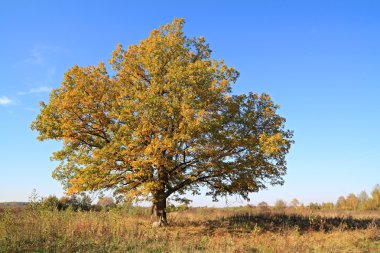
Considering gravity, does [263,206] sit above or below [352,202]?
below

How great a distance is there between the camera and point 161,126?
1997 centimetres

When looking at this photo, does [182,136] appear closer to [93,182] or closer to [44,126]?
[93,182]

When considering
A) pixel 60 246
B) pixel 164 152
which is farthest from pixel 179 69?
pixel 60 246

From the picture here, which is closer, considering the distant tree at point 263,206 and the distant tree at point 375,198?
the distant tree at point 263,206

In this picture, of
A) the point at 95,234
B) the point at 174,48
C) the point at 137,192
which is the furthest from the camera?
the point at 174,48

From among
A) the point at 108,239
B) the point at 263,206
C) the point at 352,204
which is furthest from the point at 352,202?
the point at 108,239

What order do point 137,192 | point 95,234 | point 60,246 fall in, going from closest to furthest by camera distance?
1. point 60,246
2. point 95,234
3. point 137,192

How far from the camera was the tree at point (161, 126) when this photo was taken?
1956 cm

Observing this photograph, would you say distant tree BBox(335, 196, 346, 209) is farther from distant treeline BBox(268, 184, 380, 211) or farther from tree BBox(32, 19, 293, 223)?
tree BBox(32, 19, 293, 223)

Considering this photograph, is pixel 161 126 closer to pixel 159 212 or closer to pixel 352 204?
pixel 159 212

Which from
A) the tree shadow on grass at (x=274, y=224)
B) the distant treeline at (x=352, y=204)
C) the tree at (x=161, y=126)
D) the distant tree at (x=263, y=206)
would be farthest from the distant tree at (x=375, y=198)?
the tree at (x=161, y=126)

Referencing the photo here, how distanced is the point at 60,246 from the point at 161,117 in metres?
9.38

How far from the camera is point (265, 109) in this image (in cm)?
2300

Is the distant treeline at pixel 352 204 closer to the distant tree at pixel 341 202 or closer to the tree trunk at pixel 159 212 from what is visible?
the distant tree at pixel 341 202
